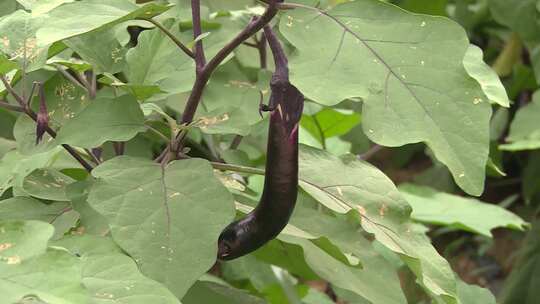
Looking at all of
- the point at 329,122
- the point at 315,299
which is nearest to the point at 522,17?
the point at 329,122

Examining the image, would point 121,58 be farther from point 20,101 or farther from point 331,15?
point 331,15

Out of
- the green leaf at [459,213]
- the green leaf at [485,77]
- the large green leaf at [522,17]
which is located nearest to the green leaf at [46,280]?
the green leaf at [485,77]

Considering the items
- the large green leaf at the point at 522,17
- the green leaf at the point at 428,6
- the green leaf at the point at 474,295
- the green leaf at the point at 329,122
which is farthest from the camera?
the green leaf at the point at 428,6

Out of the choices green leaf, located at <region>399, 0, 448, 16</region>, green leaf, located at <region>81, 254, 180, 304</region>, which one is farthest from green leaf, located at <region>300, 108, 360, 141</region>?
green leaf, located at <region>399, 0, 448, 16</region>

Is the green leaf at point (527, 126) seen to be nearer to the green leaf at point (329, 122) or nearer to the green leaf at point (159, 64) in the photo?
the green leaf at point (329, 122)

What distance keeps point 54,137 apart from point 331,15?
0.30 metres

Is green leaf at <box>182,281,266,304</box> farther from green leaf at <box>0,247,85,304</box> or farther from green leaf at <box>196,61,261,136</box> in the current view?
green leaf at <box>0,247,85,304</box>

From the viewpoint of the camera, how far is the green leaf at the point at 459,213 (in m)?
1.76

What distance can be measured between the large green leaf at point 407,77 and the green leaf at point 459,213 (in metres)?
0.92

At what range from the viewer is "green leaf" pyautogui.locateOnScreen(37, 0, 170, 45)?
771 mm

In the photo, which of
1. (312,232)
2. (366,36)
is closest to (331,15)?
(366,36)

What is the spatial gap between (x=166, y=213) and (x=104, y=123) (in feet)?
0.41

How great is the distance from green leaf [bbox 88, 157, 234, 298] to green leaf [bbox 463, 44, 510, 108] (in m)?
0.34

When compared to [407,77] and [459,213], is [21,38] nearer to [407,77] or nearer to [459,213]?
[407,77]
